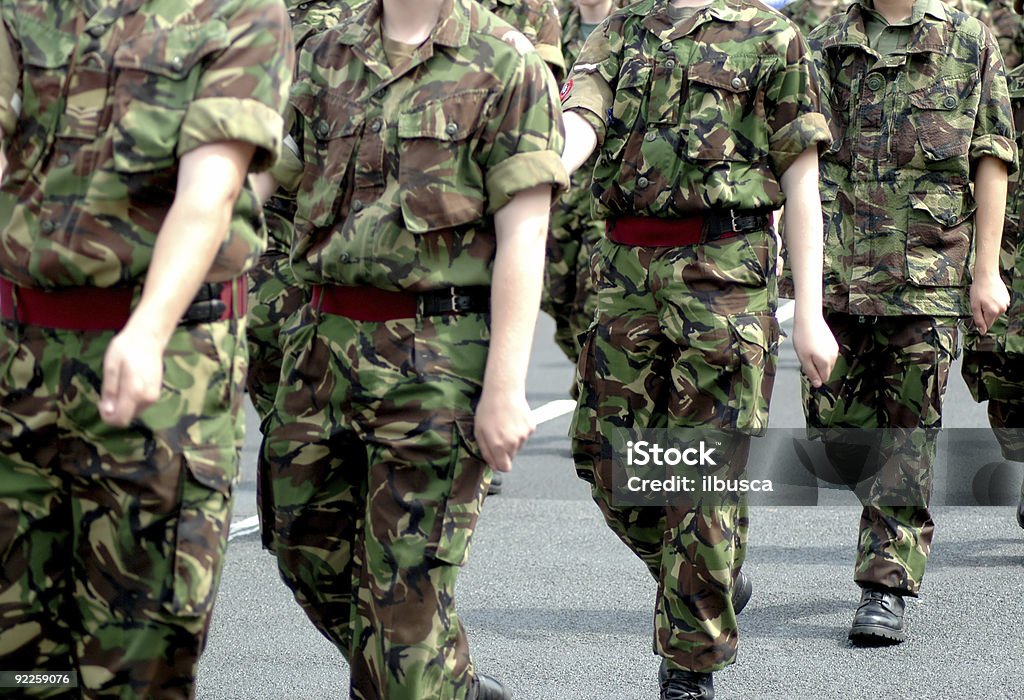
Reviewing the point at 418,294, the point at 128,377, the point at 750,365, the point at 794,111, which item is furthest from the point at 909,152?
the point at 128,377

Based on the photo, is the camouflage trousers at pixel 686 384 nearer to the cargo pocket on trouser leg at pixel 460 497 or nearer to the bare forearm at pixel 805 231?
the bare forearm at pixel 805 231

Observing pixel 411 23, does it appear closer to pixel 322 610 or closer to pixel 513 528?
pixel 322 610

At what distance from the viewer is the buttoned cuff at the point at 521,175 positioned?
3389mm

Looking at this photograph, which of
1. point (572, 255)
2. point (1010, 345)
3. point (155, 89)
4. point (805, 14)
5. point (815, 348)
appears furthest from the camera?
point (805, 14)

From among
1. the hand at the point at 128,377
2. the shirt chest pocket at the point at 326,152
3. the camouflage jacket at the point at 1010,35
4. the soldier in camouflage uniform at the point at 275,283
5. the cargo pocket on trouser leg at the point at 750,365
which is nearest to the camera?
the hand at the point at 128,377

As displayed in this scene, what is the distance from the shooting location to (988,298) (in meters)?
5.33

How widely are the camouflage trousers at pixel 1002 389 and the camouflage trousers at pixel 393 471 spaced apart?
3.41 meters

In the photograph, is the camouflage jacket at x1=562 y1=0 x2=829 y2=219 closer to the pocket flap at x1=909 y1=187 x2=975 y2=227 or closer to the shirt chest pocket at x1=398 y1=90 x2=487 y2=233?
the pocket flap at x1=909 y1=187 x2=975 y2=227

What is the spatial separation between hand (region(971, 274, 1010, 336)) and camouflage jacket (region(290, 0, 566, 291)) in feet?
7.58

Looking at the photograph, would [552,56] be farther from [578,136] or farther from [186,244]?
[186,244]

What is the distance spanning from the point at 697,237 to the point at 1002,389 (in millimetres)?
2357

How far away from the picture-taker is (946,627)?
534 cm

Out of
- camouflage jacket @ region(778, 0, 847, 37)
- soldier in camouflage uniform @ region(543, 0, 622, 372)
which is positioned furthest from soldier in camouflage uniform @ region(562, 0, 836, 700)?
camouflage jacket @ region(778, 0, 847, 37)

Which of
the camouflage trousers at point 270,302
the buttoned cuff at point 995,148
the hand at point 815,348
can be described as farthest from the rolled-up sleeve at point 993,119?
the camouflage trousers at point 270,302
